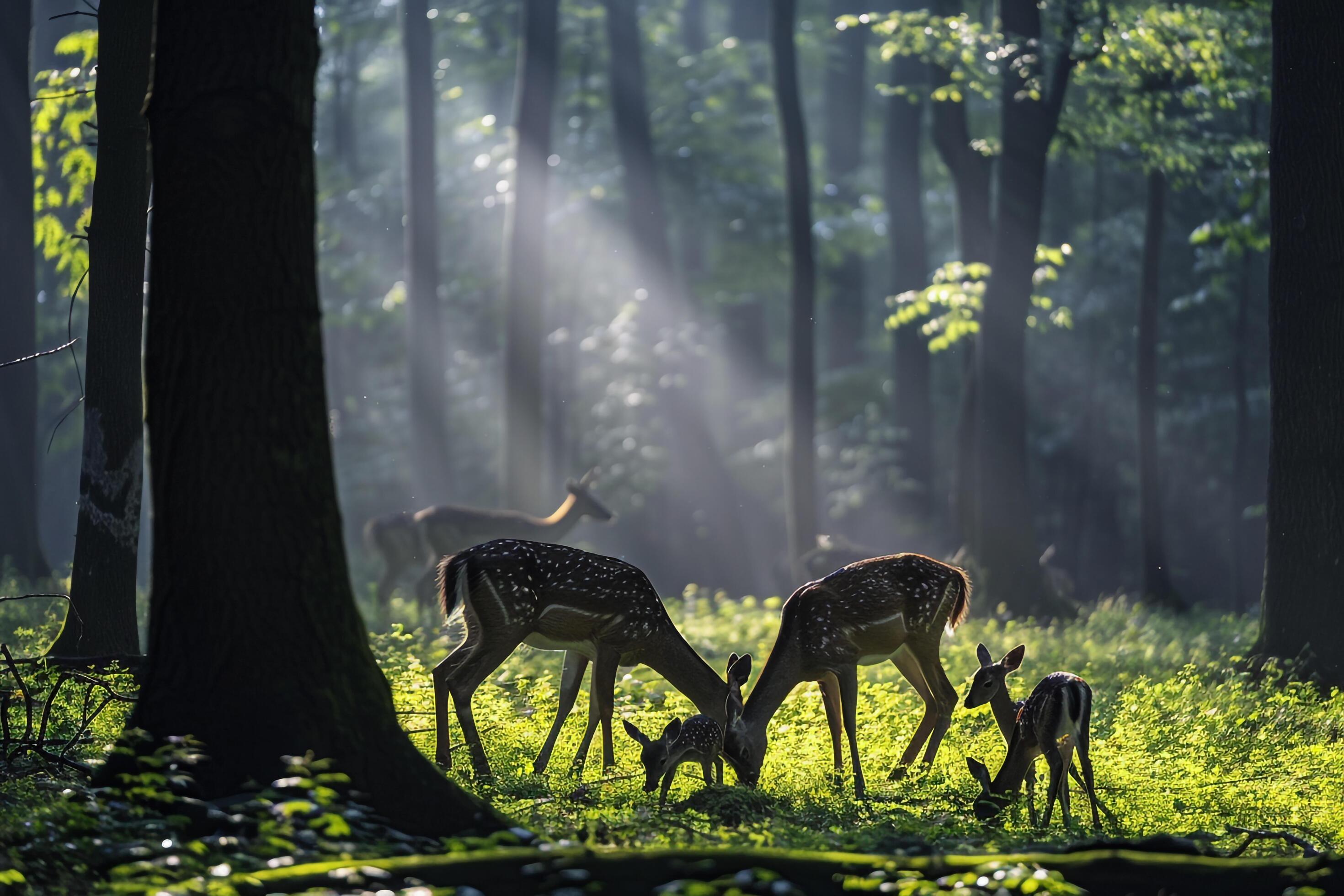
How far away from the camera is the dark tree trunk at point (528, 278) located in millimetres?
21938

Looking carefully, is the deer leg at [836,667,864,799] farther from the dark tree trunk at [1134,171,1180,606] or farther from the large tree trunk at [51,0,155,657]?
the dark tree trunk at [1134,171,1180,606]

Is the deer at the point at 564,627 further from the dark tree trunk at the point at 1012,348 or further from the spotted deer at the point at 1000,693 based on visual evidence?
the dark tree trunk at the point at 1012,348

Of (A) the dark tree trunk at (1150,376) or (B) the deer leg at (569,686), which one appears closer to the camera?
(B) the deer leg at (569,686)

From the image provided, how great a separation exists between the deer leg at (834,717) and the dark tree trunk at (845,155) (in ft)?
80.1

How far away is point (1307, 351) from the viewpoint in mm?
11445

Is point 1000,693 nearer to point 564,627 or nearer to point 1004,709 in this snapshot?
point 1004,709

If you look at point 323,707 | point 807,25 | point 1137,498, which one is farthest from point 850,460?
point 323,707

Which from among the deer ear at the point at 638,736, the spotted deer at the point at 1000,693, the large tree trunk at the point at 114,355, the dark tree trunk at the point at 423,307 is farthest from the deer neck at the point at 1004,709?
the dark tree trunk at the point at 423,307

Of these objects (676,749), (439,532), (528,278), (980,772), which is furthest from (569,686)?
(528,278)

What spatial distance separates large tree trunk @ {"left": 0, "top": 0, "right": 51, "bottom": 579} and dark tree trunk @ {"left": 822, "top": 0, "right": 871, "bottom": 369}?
19.0 m

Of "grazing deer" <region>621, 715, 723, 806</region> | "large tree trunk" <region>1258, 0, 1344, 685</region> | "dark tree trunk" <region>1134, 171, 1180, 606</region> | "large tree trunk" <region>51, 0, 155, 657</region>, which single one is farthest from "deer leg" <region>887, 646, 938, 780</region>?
"dark tree trunk" <region>1134, 171, 1180, 606</region>

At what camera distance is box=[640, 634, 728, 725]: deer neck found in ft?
29.3

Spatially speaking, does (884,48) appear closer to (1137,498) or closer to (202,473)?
(202,473)

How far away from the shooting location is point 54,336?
27.2 metres
